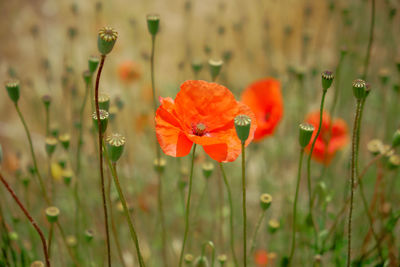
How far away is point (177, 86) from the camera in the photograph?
2.60m

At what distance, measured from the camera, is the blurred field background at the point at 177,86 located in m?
1.98

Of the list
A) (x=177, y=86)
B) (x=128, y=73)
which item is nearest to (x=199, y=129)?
(x=128, y=73)

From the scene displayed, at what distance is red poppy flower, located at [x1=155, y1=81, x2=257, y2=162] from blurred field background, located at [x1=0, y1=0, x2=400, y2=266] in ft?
1.74

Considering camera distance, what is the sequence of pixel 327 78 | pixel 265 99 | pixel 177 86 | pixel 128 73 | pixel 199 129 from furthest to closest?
pixel 177 86 < pixel 128 73 < pixel 265 99 < pixel 199 129 < pixel 327 78

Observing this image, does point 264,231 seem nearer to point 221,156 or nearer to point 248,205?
point 248,205

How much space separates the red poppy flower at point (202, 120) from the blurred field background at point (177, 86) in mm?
532

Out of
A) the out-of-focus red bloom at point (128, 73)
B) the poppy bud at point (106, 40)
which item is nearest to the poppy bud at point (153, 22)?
the poppy bud at point (106, 40)

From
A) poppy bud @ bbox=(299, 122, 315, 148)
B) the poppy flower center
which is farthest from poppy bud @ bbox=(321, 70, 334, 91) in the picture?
the poppy flower center

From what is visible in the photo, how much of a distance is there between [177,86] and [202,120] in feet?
4.87

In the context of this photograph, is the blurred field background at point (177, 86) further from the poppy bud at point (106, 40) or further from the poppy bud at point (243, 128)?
the poppy bud at point (106, 40)

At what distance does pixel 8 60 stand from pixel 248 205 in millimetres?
1898

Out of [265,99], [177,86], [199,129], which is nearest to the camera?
[199,129]

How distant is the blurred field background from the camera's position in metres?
1.98

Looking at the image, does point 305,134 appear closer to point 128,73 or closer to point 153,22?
point 153,22
